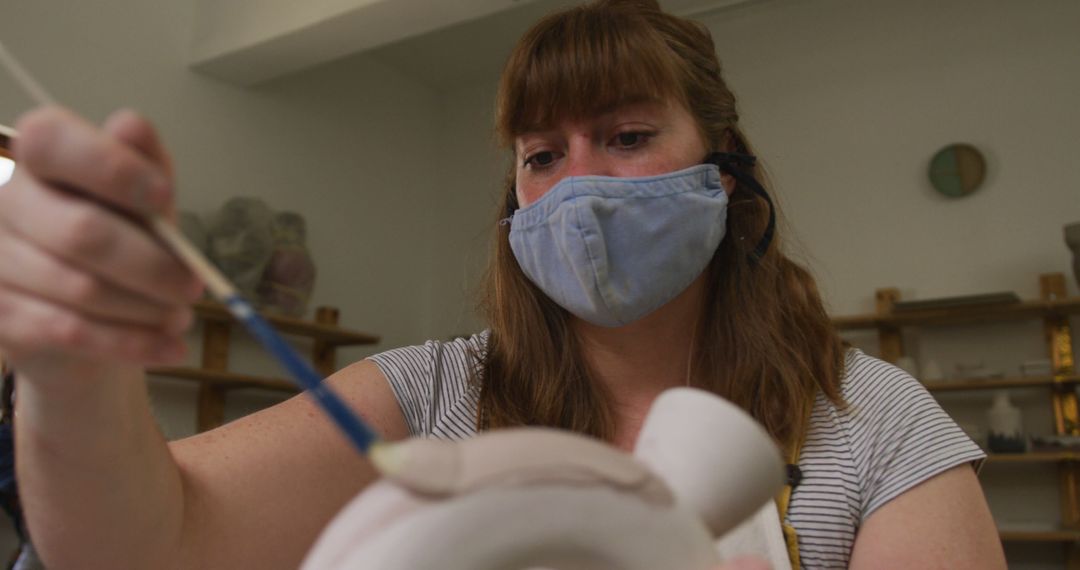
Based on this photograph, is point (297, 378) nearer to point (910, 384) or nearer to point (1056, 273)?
point (910, 384)

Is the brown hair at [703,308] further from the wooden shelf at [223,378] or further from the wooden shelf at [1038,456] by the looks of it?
the wooden shelf at [1038,456]

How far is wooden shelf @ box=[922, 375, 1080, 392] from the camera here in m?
3.14

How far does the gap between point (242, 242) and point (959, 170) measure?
289 cm

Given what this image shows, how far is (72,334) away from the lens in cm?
45

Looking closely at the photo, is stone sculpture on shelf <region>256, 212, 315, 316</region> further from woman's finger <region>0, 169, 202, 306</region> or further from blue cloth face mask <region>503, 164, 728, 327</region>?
woman's finger <region>0, 169, 202, 306</region>

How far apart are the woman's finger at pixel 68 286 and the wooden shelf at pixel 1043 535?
10.7 ft

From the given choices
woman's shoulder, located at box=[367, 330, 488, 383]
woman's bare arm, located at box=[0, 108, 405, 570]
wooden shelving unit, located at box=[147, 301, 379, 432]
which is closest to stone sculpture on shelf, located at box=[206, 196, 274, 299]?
wooden shelving unit, located at box=[147, 301, 379, 432]

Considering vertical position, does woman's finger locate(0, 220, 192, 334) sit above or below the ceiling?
below

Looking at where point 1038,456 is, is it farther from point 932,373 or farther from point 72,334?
point 72,334

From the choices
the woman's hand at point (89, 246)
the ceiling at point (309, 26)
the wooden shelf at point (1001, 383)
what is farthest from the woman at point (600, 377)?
the wooden shelf at point (1001, 383)

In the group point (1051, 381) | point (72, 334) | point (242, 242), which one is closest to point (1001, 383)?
point (1051, 381)

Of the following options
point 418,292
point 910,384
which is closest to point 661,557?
point 910,384

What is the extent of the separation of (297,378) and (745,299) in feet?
2.61

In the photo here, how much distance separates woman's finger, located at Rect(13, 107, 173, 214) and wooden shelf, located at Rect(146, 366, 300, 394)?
2.82 meters
